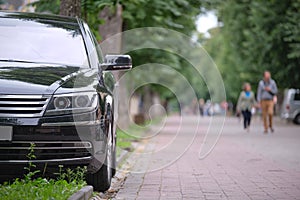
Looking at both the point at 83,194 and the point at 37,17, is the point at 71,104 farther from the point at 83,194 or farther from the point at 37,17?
the point at 37,17

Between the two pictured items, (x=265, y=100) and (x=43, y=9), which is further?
(x=265, y=100)

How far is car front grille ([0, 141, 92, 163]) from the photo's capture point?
6199 mm

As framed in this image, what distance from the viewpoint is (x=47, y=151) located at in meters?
6.32

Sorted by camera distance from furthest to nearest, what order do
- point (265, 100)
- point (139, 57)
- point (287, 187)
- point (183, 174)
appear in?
point (139, 57) → point (265, 100) → point (183, 174) → point (287, 187)

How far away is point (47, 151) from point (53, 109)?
42 cm

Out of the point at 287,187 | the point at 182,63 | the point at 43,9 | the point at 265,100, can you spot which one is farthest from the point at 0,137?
the point at 182,63

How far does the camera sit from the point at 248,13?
39.8 metres

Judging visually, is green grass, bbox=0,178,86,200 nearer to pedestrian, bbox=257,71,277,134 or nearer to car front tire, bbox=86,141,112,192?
car front tire, bbox=86,141,112,192

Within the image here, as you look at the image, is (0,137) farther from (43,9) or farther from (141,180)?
(43,9)

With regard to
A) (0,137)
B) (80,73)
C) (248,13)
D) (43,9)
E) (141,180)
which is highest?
(248,13)

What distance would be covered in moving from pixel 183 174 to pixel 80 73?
3.21 m

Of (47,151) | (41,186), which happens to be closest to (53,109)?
(47,151)

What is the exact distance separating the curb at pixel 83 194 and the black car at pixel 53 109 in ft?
0.77

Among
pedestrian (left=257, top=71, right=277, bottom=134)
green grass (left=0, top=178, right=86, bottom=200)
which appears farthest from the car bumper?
pedestrian (left=257, top=71, right=277, bottom=134)
